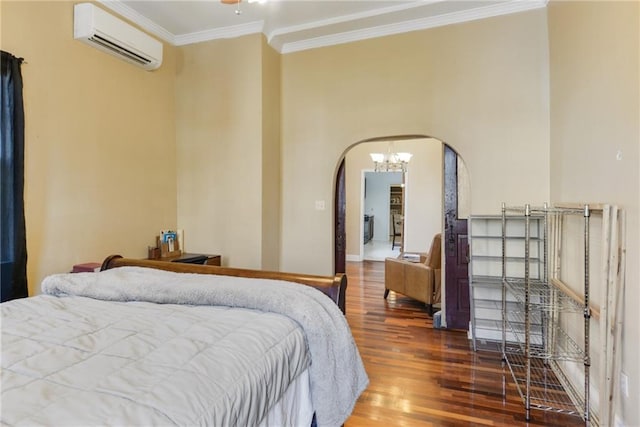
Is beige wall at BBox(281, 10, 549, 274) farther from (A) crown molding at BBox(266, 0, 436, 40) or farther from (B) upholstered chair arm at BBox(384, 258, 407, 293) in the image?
(B) upholstered chair arm at BBox(384, 258, 407, 293)

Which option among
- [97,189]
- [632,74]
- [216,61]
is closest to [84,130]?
[97,189]

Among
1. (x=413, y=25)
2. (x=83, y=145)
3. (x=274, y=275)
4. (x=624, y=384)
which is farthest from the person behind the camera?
(x=413, y=25)

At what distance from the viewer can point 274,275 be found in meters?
2.03

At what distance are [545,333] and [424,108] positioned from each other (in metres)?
2.34

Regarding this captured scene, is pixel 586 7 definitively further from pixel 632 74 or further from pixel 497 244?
pixel 497 244

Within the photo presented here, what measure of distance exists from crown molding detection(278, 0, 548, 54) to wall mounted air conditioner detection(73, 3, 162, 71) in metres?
1.25

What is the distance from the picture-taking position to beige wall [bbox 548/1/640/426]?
177 centimetres

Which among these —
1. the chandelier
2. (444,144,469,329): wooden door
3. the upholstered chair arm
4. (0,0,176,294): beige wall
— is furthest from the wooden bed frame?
the chandelier

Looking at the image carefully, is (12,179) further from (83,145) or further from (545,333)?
(545,333)

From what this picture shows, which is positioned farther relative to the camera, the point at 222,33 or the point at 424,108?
the point at 222,33

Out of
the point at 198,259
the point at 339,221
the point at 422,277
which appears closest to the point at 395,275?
the point at 422,277

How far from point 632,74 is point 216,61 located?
3592 millimetres

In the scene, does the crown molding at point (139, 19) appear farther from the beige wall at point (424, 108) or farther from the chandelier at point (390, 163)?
the chandelier at point (390, 163)

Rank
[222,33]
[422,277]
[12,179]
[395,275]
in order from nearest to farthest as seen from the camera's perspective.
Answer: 1. [12,179]
2. [222,33]
3. [422,277]
4. [395,275]
